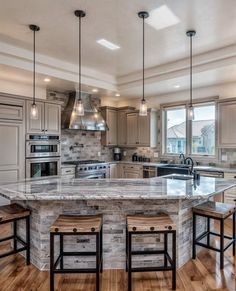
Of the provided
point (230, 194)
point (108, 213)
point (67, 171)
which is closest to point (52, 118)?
point (67, 171)

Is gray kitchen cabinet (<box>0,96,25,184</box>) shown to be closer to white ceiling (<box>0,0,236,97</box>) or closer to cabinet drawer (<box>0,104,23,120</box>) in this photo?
cabinet drawer (<box>0,104,23,120</box>)

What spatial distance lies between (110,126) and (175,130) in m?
1.83

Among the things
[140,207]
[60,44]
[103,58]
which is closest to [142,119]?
[103,58]

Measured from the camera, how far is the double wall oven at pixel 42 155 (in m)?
Result: 4.52

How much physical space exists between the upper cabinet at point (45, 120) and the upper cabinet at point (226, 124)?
347 centimetres

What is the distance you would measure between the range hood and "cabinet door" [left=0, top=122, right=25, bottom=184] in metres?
1.30

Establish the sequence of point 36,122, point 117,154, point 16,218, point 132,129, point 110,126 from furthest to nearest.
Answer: point 117,154
point 110,126
point 132,129
point 36,122
point 16,218

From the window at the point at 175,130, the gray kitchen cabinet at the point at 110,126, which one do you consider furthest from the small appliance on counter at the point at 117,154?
the window at the point at 175,130

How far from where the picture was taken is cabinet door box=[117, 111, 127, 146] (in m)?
6.67

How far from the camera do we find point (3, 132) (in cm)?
416

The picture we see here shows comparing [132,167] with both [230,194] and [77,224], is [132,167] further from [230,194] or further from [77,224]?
[77,224]

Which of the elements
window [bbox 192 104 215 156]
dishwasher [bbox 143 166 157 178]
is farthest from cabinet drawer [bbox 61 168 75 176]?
window [bbox 192 104 215 156]

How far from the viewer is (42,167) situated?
4.73 m

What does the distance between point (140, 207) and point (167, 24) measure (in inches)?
98.0
